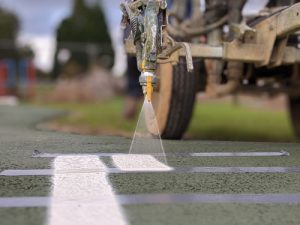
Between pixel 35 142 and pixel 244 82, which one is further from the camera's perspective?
pixel 244 82

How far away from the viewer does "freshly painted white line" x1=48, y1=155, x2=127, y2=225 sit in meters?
2.29

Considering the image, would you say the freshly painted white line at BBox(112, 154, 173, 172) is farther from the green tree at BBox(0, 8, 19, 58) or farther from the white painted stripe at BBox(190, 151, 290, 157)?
the green tree at BBox(0, 8, 19, 58)

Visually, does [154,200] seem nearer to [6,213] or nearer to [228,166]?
[6,213]

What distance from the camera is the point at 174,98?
5273mm

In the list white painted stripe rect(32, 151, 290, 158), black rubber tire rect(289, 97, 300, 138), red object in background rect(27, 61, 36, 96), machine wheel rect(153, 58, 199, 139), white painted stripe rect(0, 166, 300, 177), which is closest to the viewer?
white painted stripe rect(0, 166, 300, 177)

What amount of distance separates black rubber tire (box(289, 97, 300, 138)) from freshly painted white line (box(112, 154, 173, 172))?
5.00 meters

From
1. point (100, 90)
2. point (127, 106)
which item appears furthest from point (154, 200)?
point (100, 90)

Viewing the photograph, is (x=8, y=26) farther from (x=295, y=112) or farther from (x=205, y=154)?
(x=205, y=154)

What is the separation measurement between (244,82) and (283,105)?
13.9 metres

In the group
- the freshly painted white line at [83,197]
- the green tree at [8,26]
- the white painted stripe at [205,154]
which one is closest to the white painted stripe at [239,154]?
the white painted stripe at [205,154]

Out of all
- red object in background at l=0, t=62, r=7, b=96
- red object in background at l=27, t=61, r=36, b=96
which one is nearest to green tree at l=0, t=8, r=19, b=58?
red object in background at l=27, t=61, r=36, b=96

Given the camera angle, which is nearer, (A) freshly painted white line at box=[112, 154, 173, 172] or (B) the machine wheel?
(A) freshly painted white line at box=[112, 154, 173, 172]

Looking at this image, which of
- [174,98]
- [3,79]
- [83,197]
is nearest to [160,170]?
[83,197]

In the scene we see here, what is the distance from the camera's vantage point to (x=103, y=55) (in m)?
27.6
